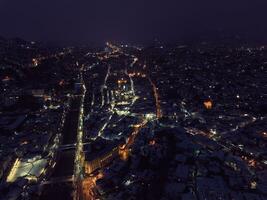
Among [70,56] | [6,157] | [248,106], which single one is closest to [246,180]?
[248,106]

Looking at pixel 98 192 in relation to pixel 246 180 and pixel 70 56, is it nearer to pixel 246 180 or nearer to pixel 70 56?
pixel 246 180

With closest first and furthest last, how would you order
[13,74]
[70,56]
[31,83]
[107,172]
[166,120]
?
[107,172], [166,120], [31,83], [13,74], [70,56]

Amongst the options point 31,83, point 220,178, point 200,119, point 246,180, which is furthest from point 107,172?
point 31,83

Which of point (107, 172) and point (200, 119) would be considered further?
point (200, 119)

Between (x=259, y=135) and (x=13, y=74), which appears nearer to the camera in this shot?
(x=259, y=135)

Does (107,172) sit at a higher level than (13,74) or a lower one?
lower

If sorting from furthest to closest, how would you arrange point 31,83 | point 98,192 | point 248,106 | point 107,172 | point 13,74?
point 13,74 → point 31,83 → point 248,106 → point 107,172 → point 98,192

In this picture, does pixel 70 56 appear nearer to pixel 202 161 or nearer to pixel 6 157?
pixel 6 157

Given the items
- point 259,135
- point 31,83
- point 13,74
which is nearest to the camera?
point 259,135

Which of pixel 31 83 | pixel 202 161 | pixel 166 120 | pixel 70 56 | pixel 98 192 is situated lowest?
pixel 98 192
